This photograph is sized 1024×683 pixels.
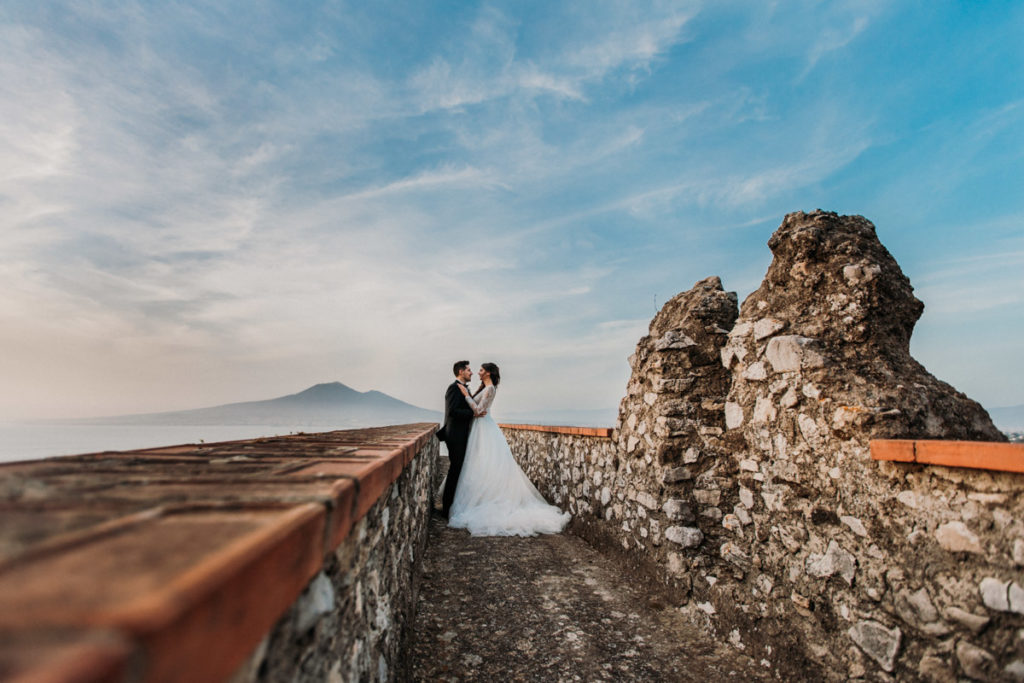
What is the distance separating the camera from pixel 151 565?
0.55 metres

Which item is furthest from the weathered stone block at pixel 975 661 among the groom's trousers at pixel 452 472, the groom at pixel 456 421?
the groom at pixel 456 421

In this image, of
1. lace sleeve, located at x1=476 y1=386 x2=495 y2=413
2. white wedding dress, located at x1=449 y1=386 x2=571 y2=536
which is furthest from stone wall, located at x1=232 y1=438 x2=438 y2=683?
lace sleeve, located at x1=476 y1=386 x2=495 y2=413

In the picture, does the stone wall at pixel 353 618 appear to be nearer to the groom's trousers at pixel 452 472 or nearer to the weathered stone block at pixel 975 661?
the weathered stone block at pixel 975 661

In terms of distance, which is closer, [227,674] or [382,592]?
[227,674]

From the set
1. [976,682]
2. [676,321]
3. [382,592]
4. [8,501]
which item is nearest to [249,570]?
[8,501]

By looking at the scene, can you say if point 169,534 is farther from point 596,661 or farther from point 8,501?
point 596,661

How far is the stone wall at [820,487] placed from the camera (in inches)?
75.0

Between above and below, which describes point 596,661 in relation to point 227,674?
below

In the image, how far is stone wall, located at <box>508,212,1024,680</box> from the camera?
6.25 ft

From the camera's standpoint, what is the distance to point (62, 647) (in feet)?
1.31

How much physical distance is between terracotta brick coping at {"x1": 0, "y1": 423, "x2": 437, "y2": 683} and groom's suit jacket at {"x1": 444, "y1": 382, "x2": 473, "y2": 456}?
5947mm

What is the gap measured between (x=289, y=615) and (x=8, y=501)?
0.48m

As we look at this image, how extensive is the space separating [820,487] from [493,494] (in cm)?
439

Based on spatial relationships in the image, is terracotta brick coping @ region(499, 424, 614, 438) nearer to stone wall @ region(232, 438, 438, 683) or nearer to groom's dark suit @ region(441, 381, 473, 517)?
groom's dark suit @ region(441, 381, 473, 517)
